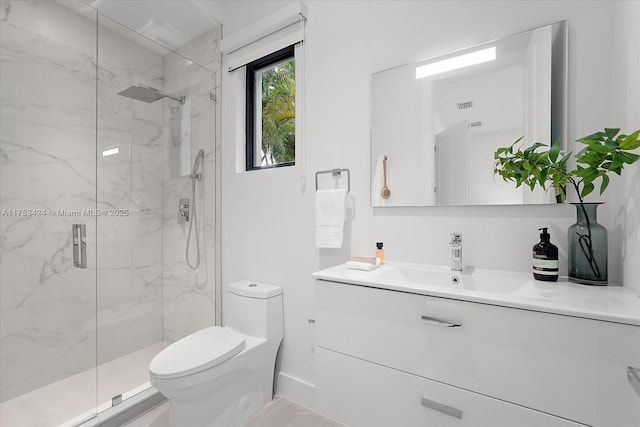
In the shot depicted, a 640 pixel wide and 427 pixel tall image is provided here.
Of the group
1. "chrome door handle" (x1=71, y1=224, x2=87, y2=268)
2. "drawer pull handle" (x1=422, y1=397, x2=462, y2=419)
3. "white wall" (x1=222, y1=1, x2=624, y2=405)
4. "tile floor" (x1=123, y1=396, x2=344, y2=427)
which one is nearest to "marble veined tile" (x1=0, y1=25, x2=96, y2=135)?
"chrome door handle" (x1=71, y1=224, x2=87, y2=268)

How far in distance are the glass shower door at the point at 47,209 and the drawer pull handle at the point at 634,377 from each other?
2171 mm

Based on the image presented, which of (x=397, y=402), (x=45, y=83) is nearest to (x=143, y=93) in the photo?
(x=45, y=83)

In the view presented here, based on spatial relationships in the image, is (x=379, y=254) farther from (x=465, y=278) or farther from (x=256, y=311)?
(x=256, y=311)

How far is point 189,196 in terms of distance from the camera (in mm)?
2121

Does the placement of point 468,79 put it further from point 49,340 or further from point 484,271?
point 49,340

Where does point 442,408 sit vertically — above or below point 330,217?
below

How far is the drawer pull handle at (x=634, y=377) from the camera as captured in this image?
67 centimetres

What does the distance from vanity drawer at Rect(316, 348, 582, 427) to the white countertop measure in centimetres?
28

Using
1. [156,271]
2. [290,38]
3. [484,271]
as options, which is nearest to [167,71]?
[290,38]

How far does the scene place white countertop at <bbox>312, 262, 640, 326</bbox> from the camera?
75 cm

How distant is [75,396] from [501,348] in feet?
7.01

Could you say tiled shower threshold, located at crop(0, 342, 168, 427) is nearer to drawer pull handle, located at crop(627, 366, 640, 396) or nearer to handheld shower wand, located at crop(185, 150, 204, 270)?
handheld shower wand, located at crop(185, 150, 204, 270)

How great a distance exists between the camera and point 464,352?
2.94 feet

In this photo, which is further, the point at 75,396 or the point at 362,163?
the point at 75,396
